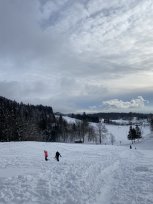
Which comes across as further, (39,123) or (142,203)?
(39,123)

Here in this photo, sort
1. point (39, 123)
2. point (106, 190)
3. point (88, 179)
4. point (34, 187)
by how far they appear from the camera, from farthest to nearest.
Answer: point (39, 123) → point (88, 179) → point (106, 190) → point (34, 187)

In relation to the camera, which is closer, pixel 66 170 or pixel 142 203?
pixel 142 203

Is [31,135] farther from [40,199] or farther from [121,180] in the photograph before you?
[40,199]

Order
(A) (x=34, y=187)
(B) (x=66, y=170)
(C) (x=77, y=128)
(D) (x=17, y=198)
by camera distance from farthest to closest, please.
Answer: (C) (x=77, y=128) < (B) (x=66, y=170) < (A) (x=34, y=187) < (D) (x=17, y=198)

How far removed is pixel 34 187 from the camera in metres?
22.3

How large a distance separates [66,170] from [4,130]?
208 feet

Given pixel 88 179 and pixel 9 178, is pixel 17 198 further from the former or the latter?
pixel 88 179

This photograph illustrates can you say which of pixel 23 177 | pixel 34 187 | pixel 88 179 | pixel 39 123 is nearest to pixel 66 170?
pixel 88 179

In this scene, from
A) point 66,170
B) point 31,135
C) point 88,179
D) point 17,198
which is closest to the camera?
point 17,198

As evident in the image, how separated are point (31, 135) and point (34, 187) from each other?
3159 inches

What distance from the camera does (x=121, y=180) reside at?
96.8ft

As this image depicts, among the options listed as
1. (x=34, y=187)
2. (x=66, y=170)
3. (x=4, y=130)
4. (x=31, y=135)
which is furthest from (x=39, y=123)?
(x=34, y=187)

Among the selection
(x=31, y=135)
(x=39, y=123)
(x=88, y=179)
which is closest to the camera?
(x=88, y=179)

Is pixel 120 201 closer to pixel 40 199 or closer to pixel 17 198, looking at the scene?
pixel 40 199
